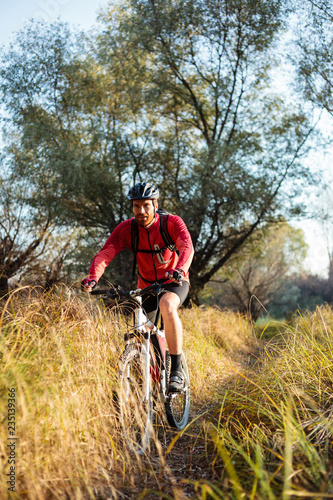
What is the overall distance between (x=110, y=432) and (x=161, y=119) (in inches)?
421

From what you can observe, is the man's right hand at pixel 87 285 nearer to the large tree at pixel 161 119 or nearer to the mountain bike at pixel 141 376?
the mountain bike at pixel 141 376

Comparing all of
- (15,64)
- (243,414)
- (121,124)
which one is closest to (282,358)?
(243,414)

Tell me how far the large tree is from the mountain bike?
7.16 metres

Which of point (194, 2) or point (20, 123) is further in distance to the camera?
point (20, 123)

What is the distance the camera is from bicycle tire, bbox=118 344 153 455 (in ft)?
9.16

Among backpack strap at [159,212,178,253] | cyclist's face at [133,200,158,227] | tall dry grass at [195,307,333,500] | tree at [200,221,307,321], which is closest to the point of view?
tall dry grass at [195,307,333,500]

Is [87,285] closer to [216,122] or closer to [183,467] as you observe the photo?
[183,467]

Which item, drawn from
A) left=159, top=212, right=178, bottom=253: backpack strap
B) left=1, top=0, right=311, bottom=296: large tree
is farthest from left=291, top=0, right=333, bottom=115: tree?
left=159, top=212, right=178, bottom=253: backpack strap

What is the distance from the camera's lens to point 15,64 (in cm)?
1169

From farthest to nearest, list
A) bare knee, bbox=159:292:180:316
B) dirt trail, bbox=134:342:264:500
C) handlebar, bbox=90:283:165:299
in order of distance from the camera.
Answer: bare knee, bbox=159:292:180:316 < handlebar, bbox=90:283:165:299 < dirt trail, bbox=134:342:264:500

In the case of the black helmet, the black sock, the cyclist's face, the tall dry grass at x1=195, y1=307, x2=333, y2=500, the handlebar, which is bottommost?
the tall dry grass at x1=195, y1=307, x2=333, y2=500

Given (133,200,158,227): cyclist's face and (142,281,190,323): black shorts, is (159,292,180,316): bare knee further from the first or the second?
(133,200,158,227): cyclist's face

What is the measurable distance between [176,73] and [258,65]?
90.4 inches

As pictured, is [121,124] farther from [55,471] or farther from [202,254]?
[55,471]
